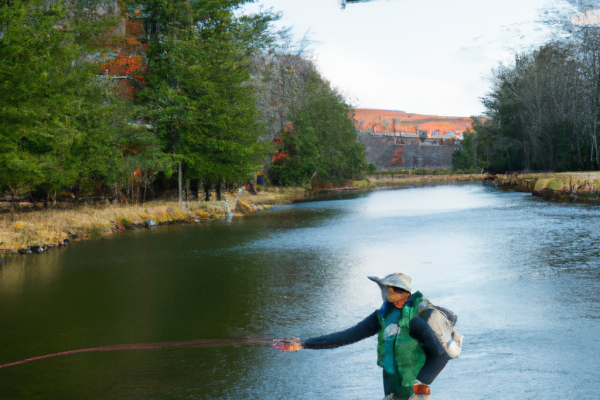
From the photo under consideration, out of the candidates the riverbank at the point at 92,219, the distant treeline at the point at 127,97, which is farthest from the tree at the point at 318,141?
the riverbank at the point at 92,219

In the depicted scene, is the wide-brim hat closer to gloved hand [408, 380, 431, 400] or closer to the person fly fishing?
the person fly fishing

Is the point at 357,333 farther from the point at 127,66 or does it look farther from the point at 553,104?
the point at 553,104

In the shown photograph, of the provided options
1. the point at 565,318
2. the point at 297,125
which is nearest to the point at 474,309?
the point at 565,318

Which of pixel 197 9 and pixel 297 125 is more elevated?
pixel 197 9

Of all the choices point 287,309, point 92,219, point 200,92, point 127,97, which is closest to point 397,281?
point 287,309

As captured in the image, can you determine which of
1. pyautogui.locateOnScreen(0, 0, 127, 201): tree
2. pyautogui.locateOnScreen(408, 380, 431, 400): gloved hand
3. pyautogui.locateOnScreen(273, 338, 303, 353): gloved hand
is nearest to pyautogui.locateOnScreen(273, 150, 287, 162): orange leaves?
pyautogui.locateOnScreen(0, 0, 127, 201): tree

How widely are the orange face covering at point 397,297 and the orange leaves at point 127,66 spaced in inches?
1198

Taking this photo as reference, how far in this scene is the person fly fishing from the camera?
3568 mm

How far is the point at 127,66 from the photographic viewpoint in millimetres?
32062

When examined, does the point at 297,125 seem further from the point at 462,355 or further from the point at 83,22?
the point at 462,355

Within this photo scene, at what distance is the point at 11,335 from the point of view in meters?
8.99

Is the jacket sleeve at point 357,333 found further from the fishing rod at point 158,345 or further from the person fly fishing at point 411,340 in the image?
the fishing rod at point 158,345

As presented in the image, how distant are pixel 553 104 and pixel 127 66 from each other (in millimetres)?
39807

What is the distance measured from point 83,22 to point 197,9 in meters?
10.1
